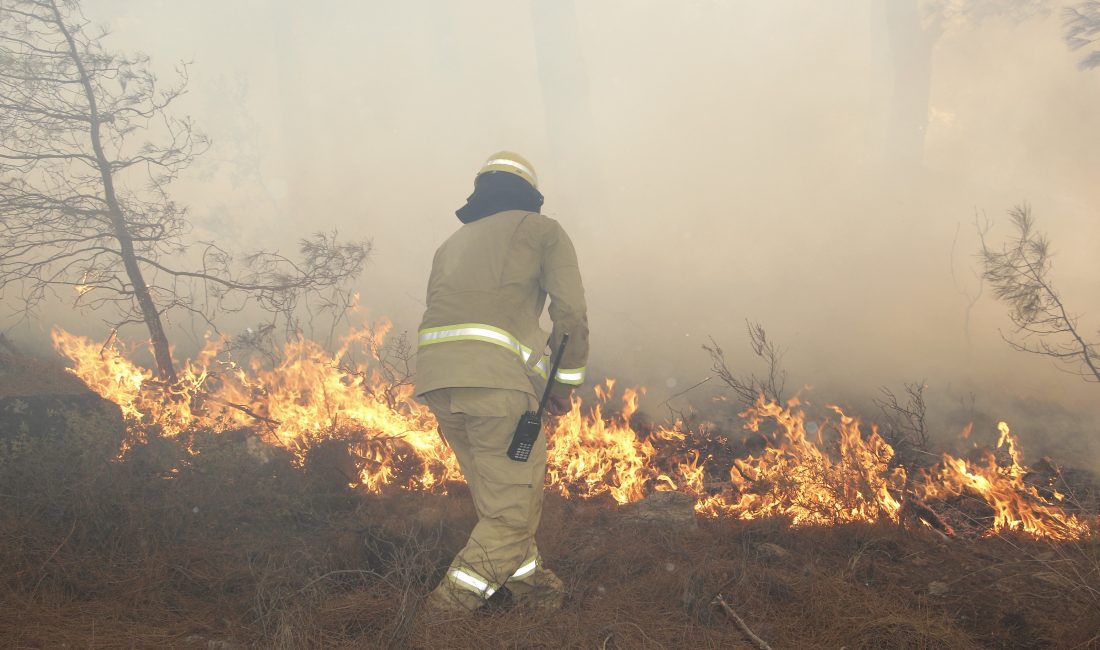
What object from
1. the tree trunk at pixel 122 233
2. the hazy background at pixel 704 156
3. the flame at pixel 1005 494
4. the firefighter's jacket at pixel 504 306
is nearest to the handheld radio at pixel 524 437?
the firefighter's jacket at pixel 504 306

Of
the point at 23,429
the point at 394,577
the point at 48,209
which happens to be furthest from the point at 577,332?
the point at 48,209

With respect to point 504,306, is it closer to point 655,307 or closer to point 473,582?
point 473,582

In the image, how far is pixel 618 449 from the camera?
505 centimetres

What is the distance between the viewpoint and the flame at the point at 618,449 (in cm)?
404

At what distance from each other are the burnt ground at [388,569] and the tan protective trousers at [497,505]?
0.52ft

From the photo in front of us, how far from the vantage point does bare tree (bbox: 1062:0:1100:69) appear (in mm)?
8188

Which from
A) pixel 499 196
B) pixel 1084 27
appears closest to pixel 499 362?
pixel 499 196

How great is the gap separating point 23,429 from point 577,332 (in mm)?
3789

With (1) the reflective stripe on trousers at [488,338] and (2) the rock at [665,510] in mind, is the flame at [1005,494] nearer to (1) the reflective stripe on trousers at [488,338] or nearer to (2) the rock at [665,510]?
(2) the rock at [665,510]

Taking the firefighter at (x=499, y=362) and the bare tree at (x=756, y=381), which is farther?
the bare tree at (x=756, y=381)

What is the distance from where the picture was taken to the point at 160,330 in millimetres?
5980

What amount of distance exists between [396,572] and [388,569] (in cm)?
7

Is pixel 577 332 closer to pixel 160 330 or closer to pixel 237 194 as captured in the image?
pixel 160 330

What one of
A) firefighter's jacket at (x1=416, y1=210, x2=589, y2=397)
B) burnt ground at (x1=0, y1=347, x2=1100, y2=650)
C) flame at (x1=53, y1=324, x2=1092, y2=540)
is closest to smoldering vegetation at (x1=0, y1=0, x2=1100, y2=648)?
burnt ground at (x1=0, y1=347, x2=1100, y2=650)
